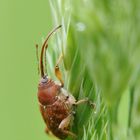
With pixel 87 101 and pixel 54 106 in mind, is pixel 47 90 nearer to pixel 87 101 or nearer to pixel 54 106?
pixel 54 106

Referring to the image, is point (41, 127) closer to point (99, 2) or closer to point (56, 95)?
point (56, 95)

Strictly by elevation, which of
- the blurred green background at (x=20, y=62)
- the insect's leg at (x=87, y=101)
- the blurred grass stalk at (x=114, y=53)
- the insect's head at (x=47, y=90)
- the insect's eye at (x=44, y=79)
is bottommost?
the blurred green background at (x=20, y=62)

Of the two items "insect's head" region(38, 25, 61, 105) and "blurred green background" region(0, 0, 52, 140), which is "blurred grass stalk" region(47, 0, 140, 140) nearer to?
"insect's head" region(38, 25, 61, 105)

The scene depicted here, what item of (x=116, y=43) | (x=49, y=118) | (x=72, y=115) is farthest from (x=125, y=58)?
(x=49, y=118)

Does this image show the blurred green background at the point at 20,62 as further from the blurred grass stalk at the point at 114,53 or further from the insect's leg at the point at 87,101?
the blurred grass stalk at the point at 114,53

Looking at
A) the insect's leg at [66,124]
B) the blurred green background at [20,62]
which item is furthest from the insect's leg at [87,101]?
the blurred green background at [20,62]

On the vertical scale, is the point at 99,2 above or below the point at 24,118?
above

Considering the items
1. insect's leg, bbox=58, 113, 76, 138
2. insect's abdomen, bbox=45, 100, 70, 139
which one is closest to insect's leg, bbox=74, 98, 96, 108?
insect's leg, bbox=58, 113, 76, 138
